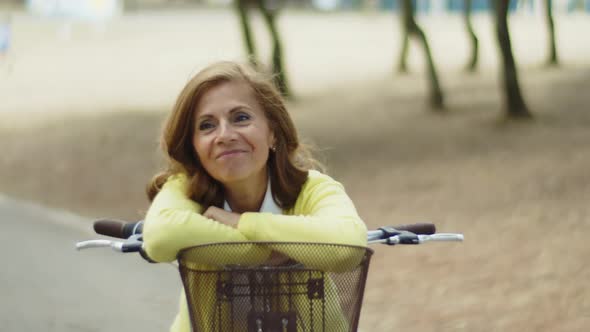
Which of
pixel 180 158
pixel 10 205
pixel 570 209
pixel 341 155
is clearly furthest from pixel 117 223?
pixel 341 155

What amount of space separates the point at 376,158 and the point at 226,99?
13.4 m

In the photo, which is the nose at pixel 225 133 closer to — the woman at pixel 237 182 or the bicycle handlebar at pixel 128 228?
the woman at pixel 237 182

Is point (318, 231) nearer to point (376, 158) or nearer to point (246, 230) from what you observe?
point (246, 230)

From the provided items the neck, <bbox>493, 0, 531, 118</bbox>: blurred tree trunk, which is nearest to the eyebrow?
the neck

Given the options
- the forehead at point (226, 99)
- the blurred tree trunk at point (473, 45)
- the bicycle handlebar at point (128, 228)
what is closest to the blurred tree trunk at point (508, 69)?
the blurred tree trunk at point (473, 45)

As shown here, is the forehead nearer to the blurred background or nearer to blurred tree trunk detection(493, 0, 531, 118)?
the blurred background

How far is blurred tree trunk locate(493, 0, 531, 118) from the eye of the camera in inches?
639

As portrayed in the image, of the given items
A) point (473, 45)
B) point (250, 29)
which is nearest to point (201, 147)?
point (250, 29)

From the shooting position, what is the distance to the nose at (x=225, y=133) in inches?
119

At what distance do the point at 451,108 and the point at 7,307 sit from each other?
14.0 metres

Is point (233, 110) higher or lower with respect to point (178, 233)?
higher

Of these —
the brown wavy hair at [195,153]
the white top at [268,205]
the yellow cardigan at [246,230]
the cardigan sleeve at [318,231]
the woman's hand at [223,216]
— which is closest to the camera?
the cardigan sleeve at [318,231]

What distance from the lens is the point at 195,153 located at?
3.22 meters

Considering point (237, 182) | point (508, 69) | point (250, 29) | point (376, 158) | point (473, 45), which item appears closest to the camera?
point (237, 182)
